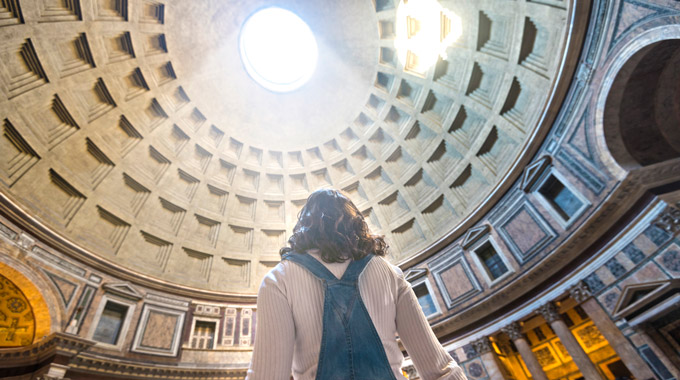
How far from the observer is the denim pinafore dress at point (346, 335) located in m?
1.81

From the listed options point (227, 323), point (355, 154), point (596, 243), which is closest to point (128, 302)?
point (227, 323)

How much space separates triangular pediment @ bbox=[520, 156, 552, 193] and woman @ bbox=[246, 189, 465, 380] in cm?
1255

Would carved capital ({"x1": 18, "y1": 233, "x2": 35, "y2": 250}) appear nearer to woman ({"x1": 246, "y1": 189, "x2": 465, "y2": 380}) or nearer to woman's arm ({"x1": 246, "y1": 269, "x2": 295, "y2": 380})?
woman ({"x1": 246, "y1": 189, "x2": 465, "y2": 380})

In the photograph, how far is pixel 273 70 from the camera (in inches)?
914

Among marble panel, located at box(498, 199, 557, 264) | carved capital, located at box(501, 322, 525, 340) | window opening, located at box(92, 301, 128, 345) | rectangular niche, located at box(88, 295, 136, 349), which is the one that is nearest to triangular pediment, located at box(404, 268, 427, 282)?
marble panel, located at box(498, 199, 557, 264)

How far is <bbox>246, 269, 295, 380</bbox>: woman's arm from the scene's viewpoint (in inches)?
72.5

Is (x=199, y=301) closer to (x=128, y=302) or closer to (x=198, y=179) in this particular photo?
(x=128, y=302)

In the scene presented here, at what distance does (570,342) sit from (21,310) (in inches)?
803

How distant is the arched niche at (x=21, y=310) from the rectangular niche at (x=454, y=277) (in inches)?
664

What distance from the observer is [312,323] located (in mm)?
2066

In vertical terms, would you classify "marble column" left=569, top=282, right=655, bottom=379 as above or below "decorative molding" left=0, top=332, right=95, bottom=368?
below

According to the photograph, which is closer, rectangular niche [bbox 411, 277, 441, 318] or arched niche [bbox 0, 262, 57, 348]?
arched niche [bbox 0, 262, 57, 348]

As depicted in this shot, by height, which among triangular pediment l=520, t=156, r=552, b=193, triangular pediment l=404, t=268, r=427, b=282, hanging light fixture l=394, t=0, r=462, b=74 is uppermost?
hanging light fixture l=394, t=0, r=462, b=74

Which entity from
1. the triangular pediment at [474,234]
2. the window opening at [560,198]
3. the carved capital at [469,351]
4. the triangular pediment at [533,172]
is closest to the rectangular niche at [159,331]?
the carved capital at [469,351]
